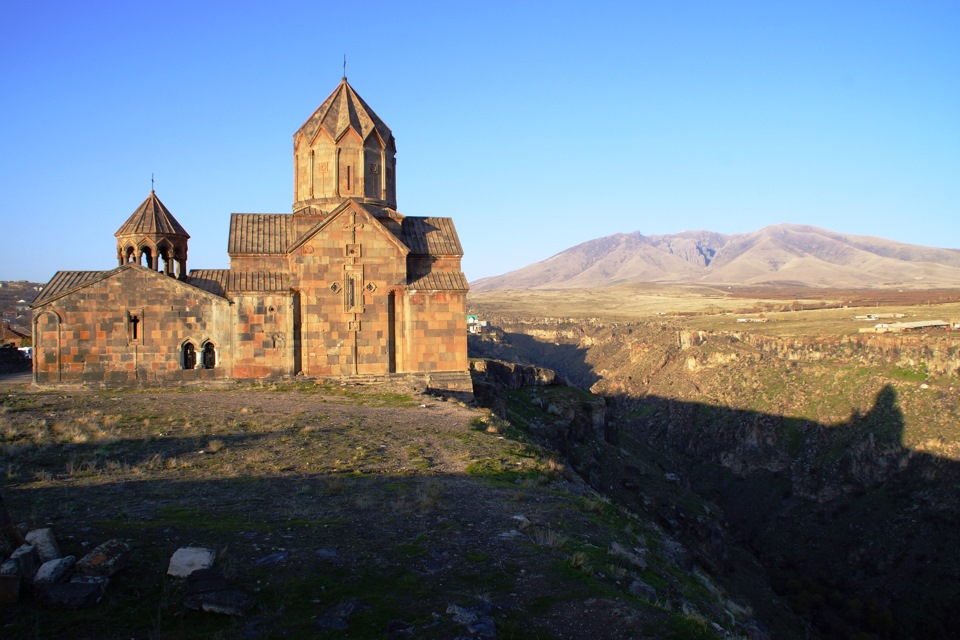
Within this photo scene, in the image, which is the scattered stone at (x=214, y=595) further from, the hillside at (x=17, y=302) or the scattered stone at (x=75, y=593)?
the hillside at (x=17, y=302)

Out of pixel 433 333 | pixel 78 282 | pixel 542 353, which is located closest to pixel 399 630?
pixel 433 333

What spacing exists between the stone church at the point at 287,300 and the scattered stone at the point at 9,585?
15.1 m

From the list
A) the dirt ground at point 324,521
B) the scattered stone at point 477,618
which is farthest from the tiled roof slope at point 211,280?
the scattered stone at point 477,618

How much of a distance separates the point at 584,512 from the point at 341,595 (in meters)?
4.23

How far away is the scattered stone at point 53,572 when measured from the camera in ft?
17.5

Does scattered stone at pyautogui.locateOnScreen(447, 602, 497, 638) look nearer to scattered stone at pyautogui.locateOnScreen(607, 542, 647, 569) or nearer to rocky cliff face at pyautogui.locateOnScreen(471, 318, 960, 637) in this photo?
scattered stone at pyautogui.locateOnScreen(607, 542, 647, 569)

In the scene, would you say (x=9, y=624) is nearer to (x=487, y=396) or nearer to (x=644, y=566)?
(x=644, y=566)

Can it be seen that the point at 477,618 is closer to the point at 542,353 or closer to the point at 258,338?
the point at 258,338

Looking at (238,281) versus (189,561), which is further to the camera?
(238,281)

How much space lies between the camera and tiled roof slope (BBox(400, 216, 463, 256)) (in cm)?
2180

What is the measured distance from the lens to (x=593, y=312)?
113 metres

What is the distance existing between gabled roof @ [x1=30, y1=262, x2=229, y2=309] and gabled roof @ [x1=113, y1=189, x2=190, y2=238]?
1.33 metres

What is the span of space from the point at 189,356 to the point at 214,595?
16.6 meters

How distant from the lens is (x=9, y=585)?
5.18 meters
